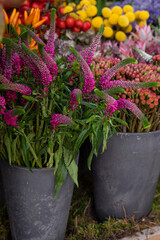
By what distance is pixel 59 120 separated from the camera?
78 centimetres

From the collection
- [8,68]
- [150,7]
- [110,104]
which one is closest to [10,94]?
[8,68]

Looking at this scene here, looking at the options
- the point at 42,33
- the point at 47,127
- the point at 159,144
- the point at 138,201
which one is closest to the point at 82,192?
the point at 138,201

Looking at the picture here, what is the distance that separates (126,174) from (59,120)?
0.50 meters

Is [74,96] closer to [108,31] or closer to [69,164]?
[69,164]

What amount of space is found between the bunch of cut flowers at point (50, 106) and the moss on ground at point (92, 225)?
335 mm

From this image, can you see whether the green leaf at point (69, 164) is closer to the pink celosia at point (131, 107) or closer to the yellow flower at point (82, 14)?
the pink celosia at point (131, 107)

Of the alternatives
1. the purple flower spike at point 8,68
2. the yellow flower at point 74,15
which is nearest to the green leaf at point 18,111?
the purple flower spike at point 8,68

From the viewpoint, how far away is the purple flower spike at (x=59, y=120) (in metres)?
0.78

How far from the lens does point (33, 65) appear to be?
2.64 feet

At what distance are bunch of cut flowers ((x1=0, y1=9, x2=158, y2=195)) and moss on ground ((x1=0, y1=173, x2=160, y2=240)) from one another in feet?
1.10

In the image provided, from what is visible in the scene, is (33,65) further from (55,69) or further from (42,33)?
(42,33)

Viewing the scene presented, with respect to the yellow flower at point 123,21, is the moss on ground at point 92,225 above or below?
below

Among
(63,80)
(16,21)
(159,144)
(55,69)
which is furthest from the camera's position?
(16,21)

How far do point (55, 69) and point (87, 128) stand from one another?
198 mm
